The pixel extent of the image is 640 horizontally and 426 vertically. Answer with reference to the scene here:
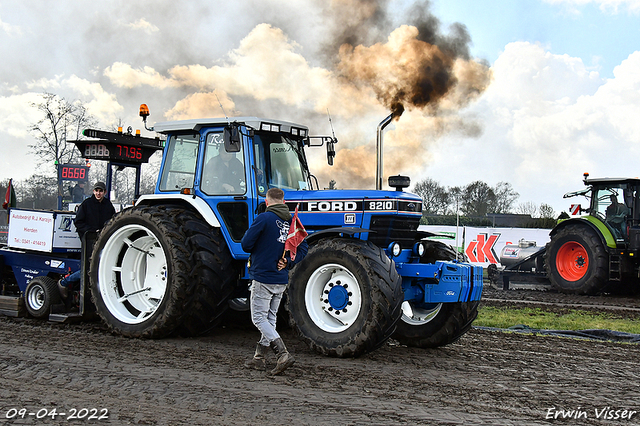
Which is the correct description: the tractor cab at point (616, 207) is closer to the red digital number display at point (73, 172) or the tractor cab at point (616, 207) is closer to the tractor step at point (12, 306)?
the tractor step at point (12, 306)

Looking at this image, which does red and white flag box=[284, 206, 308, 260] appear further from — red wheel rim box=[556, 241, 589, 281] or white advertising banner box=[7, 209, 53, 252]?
red wheel rim box=[556, 241, 589, 281]

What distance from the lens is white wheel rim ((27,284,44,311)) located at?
8.75 m

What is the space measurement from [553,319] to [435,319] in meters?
3.78

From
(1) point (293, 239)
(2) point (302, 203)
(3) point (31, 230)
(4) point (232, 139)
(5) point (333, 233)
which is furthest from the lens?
(3) point (31, 230)

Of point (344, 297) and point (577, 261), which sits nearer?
point (344, 297)

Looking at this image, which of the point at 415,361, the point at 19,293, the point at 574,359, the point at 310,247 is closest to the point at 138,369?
the point at 310,247

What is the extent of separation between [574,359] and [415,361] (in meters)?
1.69

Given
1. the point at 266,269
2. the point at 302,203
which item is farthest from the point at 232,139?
the point at 266,269

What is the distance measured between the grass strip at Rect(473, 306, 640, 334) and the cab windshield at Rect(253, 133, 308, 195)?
3732 millimetres

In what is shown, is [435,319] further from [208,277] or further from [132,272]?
[132,272]

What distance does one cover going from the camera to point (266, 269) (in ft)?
19.4

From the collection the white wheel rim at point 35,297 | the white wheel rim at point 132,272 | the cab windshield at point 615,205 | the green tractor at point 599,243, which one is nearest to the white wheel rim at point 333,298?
the white wheel rim at point 132,272

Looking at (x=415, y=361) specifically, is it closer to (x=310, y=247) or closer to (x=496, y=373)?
(x=496, y=373)

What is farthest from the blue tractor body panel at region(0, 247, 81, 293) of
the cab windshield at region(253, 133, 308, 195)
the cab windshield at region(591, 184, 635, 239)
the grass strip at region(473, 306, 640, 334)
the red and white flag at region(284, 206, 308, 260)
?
the cab windshield at region(591, 184, 635, 239)
